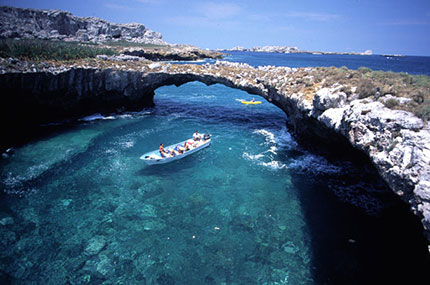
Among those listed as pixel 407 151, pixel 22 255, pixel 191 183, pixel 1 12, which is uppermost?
pixel 1 12

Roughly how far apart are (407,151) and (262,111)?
33.2 metres

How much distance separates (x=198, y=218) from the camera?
1579cm

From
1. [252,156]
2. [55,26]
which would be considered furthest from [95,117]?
[55,26]

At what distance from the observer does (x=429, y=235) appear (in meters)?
8.43

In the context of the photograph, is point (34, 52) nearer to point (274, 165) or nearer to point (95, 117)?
point (95, 117)

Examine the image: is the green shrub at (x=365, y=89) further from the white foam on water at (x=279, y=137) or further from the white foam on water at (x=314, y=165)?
the white foam on water at (x=279, y=137)

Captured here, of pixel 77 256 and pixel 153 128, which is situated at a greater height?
pixel 153 128

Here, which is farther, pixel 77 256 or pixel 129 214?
pixel 129 214

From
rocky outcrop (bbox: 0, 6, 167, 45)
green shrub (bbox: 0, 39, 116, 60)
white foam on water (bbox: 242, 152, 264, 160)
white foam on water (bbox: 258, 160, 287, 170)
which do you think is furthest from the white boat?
rocky outcrop (bbox: 0, 6, 167, 45)

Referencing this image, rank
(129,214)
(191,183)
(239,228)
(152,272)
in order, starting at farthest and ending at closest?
(191,183), (129,214), (239,228), (152,272)

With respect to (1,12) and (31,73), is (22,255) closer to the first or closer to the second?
(31,73)

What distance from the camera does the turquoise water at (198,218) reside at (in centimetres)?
1212

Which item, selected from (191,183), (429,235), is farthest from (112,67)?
(429,235)

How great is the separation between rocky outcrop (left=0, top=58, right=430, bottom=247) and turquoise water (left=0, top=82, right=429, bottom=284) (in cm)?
523
